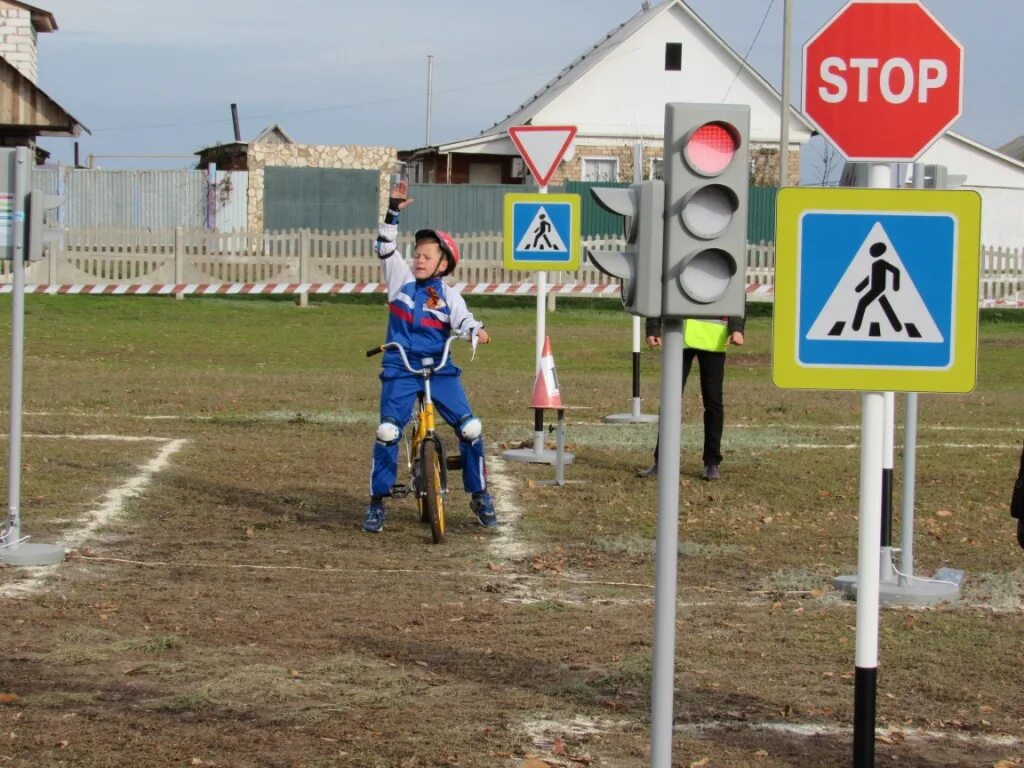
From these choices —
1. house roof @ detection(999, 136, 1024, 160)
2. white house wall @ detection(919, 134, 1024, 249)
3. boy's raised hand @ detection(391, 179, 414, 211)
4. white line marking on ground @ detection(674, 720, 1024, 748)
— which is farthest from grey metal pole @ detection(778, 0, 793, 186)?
house roof @ detection(999, 136, 1024, 160)

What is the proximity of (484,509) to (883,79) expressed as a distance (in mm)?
4060

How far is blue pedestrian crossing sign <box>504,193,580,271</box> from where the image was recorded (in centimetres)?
1460

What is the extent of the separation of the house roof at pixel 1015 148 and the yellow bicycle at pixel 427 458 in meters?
77.7

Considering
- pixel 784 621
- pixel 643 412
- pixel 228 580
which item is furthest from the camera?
pixel 643 412

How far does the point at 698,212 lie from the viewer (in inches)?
211

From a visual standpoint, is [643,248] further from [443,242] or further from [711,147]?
[443,242]

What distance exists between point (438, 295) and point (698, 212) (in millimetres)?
5627

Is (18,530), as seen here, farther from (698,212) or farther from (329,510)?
(698,212)

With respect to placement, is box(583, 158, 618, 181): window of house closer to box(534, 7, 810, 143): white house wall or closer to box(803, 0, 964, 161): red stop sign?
box(534, 7, 810, 143): white house wall

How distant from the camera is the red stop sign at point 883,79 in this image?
8.25 metres

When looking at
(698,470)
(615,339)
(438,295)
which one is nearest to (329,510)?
(438,295)

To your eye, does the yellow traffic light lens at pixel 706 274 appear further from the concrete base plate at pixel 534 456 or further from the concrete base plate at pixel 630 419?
the concrete base plate at pixel 630 419

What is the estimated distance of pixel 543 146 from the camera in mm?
14922

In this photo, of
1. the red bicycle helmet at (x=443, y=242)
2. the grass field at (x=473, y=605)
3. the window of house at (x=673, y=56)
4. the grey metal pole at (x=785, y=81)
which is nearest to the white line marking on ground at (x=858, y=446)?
the grass field at (x=473, y=605)
